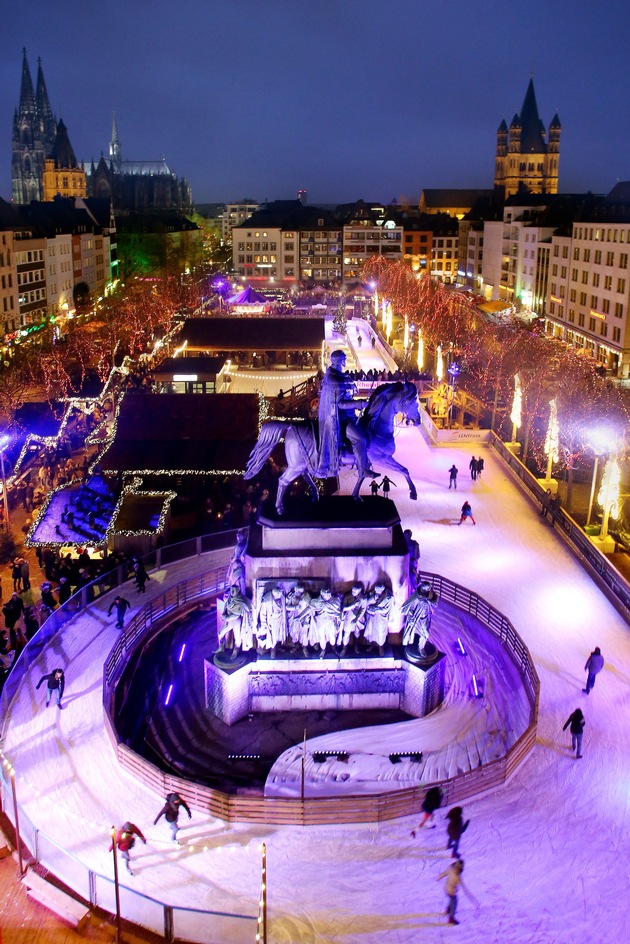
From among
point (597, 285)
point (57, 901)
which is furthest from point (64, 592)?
point (597, 285)

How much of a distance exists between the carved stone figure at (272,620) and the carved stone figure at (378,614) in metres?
2.07

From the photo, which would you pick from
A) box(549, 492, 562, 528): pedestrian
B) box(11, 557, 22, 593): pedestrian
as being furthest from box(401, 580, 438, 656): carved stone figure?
box(549, 492, 562, 528): pedestrian

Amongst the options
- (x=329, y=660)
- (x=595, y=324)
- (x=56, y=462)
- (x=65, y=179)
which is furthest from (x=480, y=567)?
(x=65, y=179)

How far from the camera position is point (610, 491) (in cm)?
3200

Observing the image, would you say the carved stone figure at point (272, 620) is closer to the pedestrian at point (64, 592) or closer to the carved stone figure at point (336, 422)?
Answer: the carved stone figure at point (336, 422)

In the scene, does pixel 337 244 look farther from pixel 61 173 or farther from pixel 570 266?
pixel 570 266

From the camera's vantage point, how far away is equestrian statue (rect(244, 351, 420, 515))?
1952 cm

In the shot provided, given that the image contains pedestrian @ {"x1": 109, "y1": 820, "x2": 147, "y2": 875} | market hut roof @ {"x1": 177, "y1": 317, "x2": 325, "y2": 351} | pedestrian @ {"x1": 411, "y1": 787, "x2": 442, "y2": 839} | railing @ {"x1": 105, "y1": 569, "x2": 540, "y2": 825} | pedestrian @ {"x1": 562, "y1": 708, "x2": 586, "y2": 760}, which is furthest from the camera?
market hut roof @ {"x1": 177, "y1": 317, "x2": 325, "y2": 351}

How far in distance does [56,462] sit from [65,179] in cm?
13700

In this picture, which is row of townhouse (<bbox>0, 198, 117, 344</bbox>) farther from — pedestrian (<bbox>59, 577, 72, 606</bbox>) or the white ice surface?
the white ice surface

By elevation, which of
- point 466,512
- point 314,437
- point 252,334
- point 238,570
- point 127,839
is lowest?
point 127,839

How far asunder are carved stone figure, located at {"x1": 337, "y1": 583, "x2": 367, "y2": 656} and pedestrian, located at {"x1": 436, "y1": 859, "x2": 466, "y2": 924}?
6.21m

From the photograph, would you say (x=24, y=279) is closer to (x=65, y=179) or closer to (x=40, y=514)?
(x=40, y=514)

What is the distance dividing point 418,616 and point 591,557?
1079cm
